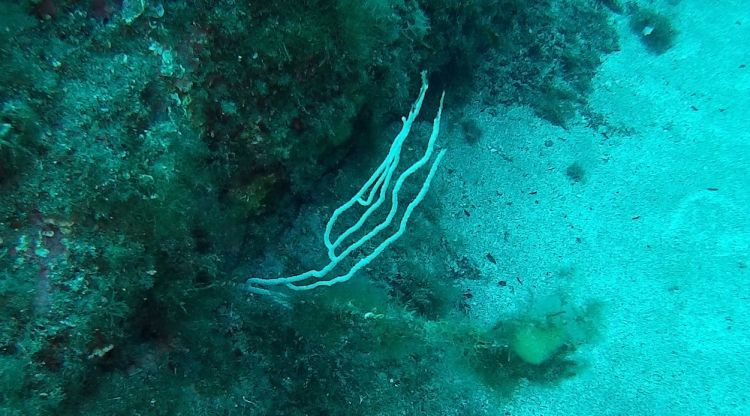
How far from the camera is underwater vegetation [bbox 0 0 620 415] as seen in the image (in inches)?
73.9

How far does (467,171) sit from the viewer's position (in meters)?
4.62

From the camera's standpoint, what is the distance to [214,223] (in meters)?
2.75

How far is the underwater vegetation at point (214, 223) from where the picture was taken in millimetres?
1877

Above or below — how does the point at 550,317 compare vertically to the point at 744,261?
below

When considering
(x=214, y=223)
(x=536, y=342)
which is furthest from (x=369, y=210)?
(x=536, y=342)

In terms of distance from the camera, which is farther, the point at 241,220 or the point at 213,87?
the point at 241,220

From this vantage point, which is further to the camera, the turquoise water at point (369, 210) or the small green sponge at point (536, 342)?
the small green sponge at point (536, 342)

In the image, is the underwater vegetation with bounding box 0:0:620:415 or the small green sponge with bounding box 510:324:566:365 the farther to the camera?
the small green sponge with bounding box 510:324:566:365

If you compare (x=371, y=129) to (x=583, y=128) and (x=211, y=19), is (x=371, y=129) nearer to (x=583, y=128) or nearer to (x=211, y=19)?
(x=211, y=19)

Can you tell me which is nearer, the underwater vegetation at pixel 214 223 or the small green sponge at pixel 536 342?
the underwater vegetation at pixel 214 223

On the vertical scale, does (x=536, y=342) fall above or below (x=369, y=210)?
below

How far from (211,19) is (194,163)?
32.0 inches

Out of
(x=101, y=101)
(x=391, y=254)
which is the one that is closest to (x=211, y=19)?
(x=101, y=101)

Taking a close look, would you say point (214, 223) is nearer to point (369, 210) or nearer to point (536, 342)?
point (369, 210)
